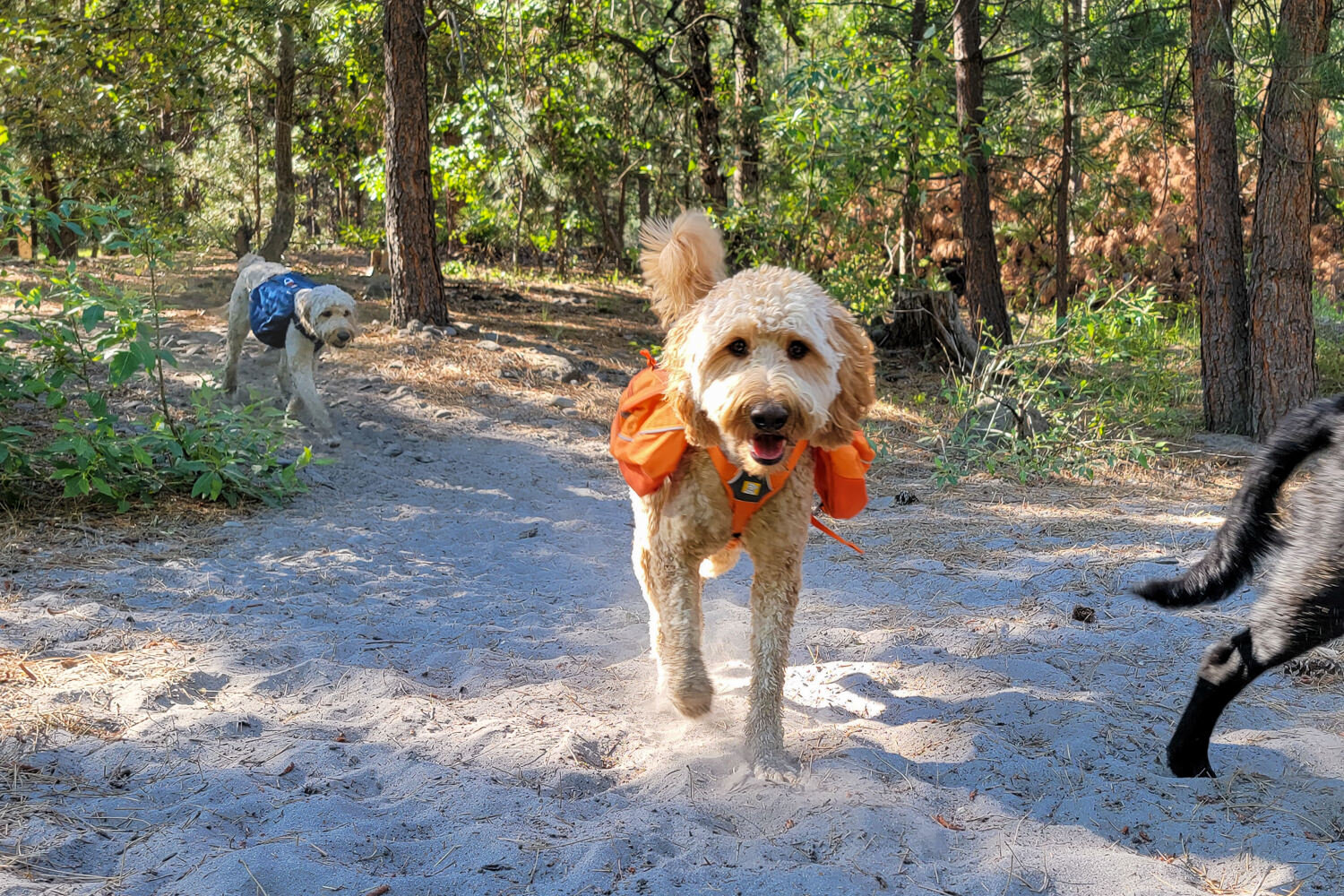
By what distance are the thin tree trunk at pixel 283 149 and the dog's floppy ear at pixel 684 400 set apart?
36.7 feet

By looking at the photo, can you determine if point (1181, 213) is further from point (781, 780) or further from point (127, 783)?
point (127, 783)

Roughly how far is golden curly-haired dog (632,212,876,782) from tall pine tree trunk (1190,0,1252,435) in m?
6.78

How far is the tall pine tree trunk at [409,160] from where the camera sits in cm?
978

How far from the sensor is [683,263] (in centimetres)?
365

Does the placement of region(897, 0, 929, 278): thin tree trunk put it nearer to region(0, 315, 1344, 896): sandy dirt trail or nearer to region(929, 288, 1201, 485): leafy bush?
region(929, 288, 1201, 485): leafy bush

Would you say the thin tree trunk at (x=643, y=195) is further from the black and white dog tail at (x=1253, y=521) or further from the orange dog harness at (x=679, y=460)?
the black and white dog tail at (x=1253, y=521)

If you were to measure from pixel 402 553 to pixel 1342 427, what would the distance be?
14.4 ft

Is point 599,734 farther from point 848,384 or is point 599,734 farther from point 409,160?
point 409,160

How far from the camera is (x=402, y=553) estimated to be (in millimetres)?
5602

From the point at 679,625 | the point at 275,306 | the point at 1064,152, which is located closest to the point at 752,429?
the point at 679,625

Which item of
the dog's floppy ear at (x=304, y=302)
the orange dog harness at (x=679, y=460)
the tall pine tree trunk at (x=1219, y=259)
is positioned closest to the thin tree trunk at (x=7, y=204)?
the dog's floppy ear at (x=304, y=302)

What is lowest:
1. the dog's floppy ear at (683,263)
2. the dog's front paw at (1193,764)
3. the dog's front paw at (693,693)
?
the dog's front paw at (1193,764)

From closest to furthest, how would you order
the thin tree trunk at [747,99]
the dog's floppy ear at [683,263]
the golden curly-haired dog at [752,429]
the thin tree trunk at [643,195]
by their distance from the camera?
the golden curly-haired dog at [752,429] < the dog's floppy ear at [683,263] < the thin tree trunk at [747,99] < the thin tree trunk at [643,195]

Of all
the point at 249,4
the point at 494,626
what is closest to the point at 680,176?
the point at 249,4
